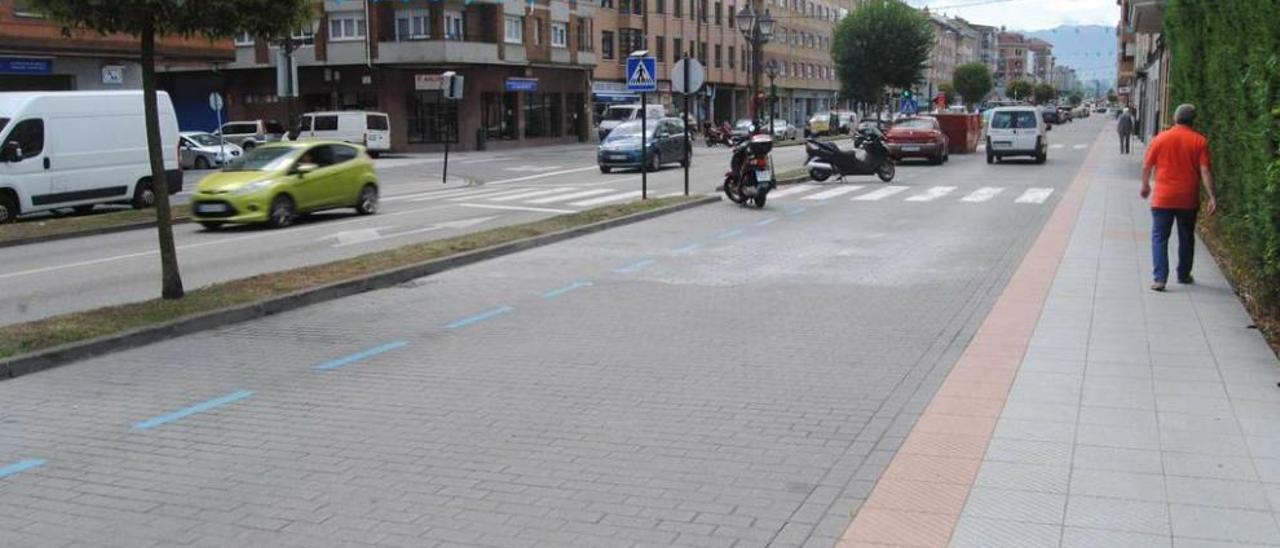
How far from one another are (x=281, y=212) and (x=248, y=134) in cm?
3003

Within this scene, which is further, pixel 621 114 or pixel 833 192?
pixel 621 114

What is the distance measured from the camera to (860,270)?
12.0 metres

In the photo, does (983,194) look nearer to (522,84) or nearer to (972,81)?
(522,84)

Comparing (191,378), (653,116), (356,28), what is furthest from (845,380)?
(356,28)

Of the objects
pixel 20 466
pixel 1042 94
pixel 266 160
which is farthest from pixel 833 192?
pixel 1042 94

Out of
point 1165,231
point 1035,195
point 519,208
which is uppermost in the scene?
point 1165,231

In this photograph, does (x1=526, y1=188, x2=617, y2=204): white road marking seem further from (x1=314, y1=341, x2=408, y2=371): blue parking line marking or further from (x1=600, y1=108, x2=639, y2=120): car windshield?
(x1=600, y1=108, x2=639, y2=120): car windshield

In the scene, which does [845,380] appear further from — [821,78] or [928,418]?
[821,78]

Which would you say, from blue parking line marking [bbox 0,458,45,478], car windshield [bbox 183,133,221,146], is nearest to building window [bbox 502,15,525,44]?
car windshield [bbox 183,133,221,146]

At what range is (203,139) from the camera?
3906 centimetres

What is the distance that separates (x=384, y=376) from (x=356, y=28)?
45651 mm

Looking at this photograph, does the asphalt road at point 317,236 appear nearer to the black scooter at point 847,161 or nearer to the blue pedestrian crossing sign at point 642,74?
the black scooter at point 847,161

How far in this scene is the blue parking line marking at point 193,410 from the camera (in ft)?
20.3

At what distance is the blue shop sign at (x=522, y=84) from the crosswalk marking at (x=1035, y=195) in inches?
1339
